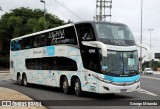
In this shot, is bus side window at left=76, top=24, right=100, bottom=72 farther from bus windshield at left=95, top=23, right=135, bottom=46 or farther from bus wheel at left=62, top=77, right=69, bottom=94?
bus wheel at left=62, top=77, right=69, bottom=94

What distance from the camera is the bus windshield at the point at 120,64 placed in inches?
711

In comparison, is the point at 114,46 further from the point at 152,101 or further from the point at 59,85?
the point at 59,85

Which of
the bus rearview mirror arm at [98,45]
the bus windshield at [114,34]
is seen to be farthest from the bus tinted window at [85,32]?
the bus windshield at [114,34]

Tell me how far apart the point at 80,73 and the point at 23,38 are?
1010 centimetres

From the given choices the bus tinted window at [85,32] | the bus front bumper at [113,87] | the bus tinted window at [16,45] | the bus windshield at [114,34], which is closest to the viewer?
the bus front bumper at [113,87]

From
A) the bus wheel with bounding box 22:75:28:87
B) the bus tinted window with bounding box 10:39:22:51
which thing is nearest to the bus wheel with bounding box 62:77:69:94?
the bus wheel with bounding box 22:75:28:87

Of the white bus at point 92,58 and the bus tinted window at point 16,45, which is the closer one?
the white bus at point 92,58

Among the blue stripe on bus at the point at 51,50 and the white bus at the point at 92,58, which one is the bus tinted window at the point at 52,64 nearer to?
the white bus at the point at 92,58

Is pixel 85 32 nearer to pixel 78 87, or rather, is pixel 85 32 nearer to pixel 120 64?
pixel 120 64

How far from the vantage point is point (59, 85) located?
22.5 m

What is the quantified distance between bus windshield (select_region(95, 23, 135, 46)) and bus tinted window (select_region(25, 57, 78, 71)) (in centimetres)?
259

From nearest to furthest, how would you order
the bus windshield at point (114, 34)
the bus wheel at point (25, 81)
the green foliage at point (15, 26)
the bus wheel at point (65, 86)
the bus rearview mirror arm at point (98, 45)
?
the bus rearview mirror arm at point (98, 45) < the bus windshield at point (114, 34) < the bus wheel at point (65, 86) < the bus wheel at point (25, 81) < the green foliage at point (15, 26)

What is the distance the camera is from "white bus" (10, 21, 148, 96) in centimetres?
1806

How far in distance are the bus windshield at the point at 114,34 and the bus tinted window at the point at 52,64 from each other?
8.48 feet
